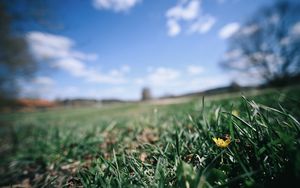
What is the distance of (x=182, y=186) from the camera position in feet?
2.41

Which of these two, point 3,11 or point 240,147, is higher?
point 3,11

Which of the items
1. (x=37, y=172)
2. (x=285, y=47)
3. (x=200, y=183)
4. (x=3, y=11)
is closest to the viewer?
(x=200, y=183)

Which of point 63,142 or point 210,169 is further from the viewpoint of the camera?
point 63,142

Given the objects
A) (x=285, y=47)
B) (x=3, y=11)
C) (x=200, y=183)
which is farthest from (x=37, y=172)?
(x=285, y=47)

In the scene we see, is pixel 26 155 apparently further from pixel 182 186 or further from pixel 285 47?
pixel 285 47

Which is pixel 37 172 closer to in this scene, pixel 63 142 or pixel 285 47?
pixel 63 142

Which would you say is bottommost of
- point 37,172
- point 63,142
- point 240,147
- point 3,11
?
point 37,172

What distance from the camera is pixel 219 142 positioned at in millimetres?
937

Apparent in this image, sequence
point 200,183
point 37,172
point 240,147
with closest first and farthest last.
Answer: point 200,183, point 240,147, point 37,172

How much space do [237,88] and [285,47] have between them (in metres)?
9.76

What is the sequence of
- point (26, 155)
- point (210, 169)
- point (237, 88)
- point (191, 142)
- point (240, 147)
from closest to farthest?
point (210, 169)
point (240, 147)
point (191, 142)
point (26, 155)
point (237, 88)

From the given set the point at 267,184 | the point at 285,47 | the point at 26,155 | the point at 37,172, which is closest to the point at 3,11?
the point at 26,155

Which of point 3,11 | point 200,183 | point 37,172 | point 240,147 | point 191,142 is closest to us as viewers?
point 200,183

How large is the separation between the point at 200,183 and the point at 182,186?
0.09 meters
